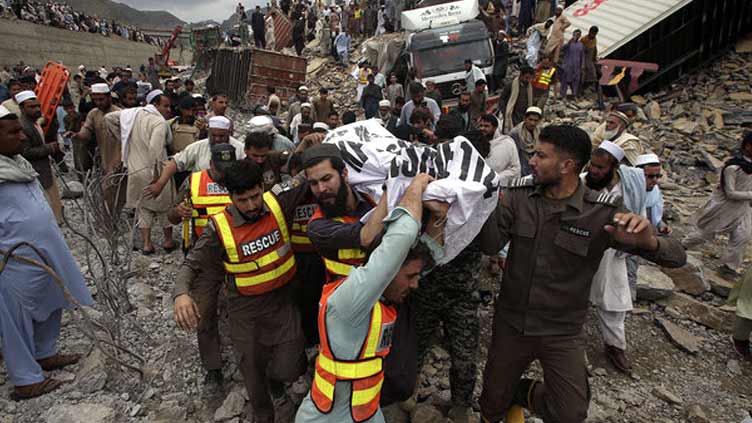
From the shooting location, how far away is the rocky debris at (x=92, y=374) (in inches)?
117

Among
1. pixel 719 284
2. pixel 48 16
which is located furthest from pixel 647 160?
pixel 48 16

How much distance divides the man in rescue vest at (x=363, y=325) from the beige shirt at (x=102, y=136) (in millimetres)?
4691

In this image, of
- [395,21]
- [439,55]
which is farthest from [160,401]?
[395,21]

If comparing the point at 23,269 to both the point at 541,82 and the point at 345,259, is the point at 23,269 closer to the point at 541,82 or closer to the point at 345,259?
the point at 345,259

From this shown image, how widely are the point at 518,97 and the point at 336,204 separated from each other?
641cm

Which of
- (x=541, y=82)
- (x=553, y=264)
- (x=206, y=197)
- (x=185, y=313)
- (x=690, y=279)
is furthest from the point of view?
(x=541, y=82)

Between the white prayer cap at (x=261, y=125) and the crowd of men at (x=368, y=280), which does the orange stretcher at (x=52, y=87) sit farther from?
the crowd of men at (x=368, y=280)

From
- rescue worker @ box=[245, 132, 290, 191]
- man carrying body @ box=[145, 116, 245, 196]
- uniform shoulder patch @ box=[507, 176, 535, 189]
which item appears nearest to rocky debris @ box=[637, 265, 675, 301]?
uniform shoulder patch @ box=[507, 176, 535, 189]

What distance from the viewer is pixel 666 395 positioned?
10.6ft

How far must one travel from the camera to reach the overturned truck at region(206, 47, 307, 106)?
13555 mm

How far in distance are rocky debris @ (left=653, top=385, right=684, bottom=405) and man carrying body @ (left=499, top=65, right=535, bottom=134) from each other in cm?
484

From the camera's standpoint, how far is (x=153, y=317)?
Answer: 12.7 ft

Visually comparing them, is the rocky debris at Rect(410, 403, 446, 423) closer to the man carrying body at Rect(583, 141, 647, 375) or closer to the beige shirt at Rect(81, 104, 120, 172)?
the man carrying body at Rect(583, 141, 647, 375)

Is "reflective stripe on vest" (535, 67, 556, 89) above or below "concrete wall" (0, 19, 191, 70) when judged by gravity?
below
